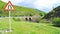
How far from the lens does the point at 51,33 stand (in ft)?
60.8

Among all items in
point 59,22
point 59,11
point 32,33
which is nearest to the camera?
point 32,33

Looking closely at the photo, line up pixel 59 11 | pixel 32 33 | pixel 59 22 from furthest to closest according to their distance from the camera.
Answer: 1. pixel 59 11
2. pixel 59 22
3. pixel 32 33

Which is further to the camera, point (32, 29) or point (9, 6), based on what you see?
point (32, 29)

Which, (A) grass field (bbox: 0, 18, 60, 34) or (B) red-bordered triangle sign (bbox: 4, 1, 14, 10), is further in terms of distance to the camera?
(A) grass field (bbox: 0, 18, 60, 34)

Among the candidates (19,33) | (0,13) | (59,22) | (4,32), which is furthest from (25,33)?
(0,13)

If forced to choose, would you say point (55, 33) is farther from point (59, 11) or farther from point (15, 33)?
point (59, 11)

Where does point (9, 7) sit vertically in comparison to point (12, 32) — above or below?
above

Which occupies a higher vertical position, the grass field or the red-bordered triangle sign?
the red-bordered triangle sign

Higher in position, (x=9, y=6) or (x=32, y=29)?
(x=9, y=6)

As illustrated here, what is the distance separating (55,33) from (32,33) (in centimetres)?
203

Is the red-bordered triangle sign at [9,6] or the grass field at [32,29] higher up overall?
the red-bordered triangle sign at [9,6]

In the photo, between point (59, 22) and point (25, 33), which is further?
point (59, 22)

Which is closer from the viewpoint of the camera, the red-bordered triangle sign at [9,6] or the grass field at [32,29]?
the red-bordered triangle sign at [9,6]

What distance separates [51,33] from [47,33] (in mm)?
351
